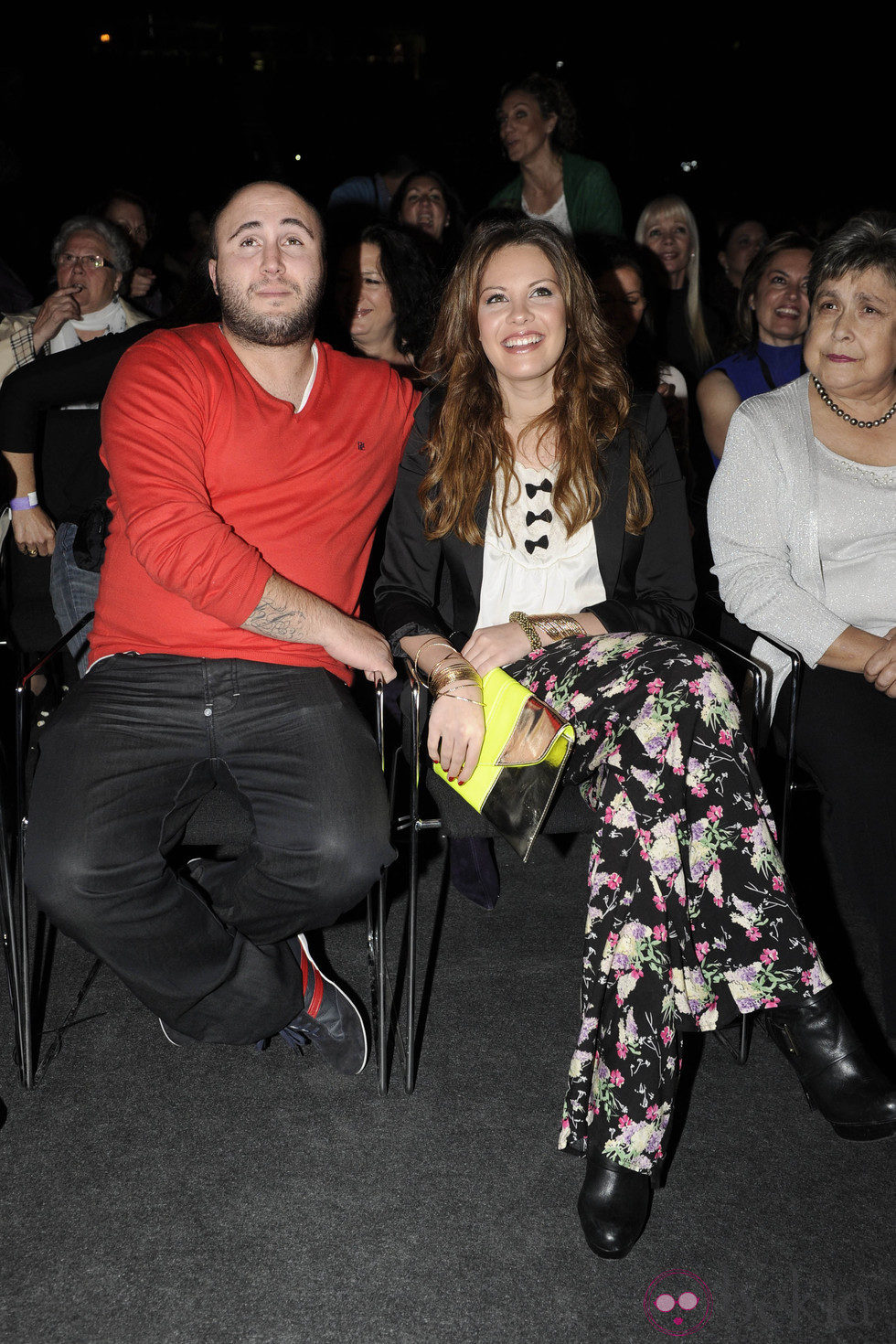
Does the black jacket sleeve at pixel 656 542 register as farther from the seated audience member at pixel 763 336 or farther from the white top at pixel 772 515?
the seated audience member at pixel 763 336

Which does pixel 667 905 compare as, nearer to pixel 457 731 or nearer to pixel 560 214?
pixel 457 731

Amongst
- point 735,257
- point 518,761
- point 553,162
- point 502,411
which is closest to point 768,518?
point 502,411

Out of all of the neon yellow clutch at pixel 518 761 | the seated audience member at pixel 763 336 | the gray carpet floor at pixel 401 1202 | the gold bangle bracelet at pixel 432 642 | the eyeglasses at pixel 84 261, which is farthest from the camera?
the eyeglasses at pixel 84 261

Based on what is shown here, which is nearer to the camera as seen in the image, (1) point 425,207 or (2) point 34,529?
(2) point 34,529

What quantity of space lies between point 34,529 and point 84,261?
3.53 ft

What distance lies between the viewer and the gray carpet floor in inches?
60.0

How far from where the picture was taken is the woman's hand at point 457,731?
1824 mm

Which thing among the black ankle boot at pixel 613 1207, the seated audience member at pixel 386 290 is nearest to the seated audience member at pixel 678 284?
the seated audience member at pixel 386 290

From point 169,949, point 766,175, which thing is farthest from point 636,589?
point 766,175

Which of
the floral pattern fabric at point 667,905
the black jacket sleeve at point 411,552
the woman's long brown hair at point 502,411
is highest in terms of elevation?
the woman's long brown hair at point 502,411

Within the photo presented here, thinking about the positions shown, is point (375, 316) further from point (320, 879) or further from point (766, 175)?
point (766, 175)

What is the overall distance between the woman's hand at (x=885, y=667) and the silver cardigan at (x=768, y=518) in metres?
0.14

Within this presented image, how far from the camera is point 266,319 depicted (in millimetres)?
2102

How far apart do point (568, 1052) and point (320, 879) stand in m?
0.67
